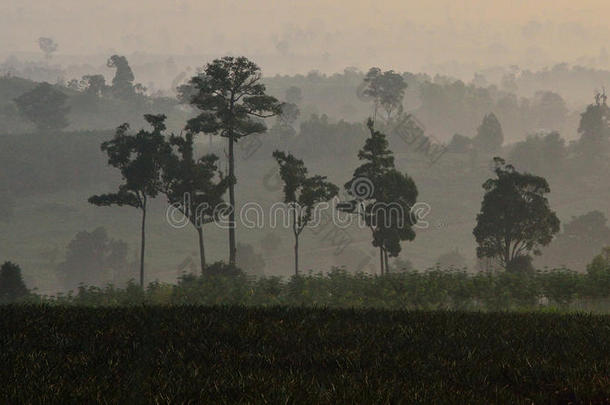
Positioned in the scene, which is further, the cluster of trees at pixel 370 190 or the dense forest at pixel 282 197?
the dense forest at pixel 282 197

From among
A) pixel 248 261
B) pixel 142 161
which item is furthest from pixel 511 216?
pixel 248 261

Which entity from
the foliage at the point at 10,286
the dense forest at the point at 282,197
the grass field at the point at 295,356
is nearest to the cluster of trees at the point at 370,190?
the foliage at the point at 10,286

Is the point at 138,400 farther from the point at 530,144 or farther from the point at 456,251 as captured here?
the point at 530,144

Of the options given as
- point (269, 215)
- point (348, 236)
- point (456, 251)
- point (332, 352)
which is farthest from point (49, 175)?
point (332, 352)

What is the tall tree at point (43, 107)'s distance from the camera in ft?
562

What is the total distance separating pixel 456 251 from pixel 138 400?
376 feet

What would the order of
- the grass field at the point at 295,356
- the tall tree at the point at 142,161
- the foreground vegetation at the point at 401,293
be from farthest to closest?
1. the tall tree at the point at 142,161
2. the foreground vegetation at the point at 401,293
3. the grass field at the point at 295,356

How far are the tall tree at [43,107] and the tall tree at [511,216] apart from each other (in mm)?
143257

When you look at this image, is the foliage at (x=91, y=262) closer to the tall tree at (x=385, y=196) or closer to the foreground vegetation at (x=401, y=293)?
the tall tree at (x=385, y=196)

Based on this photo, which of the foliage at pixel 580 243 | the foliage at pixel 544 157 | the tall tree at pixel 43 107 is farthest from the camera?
the tall tree at pixel 43 107

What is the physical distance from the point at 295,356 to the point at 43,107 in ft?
578

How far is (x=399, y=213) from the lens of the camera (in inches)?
2117

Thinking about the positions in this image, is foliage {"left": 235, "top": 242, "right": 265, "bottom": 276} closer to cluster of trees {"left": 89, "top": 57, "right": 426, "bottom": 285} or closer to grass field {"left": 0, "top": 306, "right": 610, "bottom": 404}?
cluster of trees {"left": 89, "top": 57, "right": 426, "bottom": 285}

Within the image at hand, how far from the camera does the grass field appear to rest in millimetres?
8594
